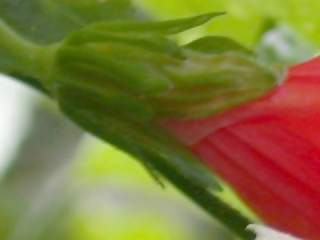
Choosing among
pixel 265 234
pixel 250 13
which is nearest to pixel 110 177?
pixel 250 13

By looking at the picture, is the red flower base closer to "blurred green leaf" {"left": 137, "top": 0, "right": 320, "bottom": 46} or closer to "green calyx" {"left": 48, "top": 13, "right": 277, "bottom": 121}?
"green calyx" {"left": 48, "top": 13, "right": 277, "bottom": 121}

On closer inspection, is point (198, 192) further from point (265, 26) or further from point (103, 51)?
point (265, 26)

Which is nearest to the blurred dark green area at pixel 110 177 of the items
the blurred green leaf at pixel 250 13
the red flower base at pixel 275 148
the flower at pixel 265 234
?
the blurred green leaf at pixel 250 13

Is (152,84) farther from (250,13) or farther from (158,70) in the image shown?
(250,13)

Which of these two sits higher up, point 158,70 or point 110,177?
point 158,70

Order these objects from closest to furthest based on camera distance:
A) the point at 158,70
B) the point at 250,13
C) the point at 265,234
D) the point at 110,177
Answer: the point at 265,234 < the point at 158,70 < the point at 250,13 < the point at 110,177

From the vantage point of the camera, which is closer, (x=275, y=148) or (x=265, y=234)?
(x=265, y=234)
